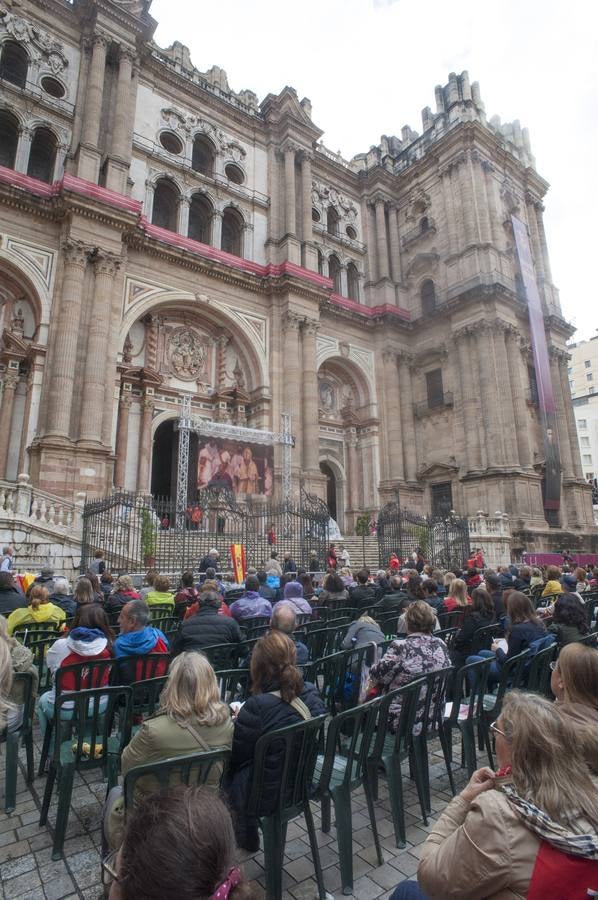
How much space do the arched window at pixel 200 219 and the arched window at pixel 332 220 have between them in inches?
315

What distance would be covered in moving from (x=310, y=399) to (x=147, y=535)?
1123cm

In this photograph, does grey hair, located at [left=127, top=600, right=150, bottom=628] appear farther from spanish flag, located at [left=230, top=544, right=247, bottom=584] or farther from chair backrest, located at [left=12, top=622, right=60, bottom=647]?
spanish flag, located at [left=230, top=544, right=247, bottom=584]

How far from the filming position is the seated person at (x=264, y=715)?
279cm

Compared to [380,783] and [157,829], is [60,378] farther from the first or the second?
[157,829]

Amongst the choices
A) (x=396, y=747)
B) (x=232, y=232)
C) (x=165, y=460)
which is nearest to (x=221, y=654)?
(x=396, y=747)

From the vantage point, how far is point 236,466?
20.2 metres

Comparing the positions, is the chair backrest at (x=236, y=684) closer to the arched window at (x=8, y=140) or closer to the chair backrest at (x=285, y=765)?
the chair backrest at (x=285, y=765)

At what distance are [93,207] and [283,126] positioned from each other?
1333 cm

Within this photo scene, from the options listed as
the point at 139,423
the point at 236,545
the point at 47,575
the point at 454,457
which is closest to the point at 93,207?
the point at 139,423

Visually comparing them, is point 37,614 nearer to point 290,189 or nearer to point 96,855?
point 96,855

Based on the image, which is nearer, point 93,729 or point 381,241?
point 93,729

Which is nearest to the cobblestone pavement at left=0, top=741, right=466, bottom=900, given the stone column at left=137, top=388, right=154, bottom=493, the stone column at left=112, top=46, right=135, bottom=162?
the stone column at left=137, top=388, right=154, bottom=493

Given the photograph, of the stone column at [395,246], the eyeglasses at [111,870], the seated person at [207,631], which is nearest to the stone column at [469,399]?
the stone column at [395,246]

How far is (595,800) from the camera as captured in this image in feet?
5.15
